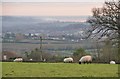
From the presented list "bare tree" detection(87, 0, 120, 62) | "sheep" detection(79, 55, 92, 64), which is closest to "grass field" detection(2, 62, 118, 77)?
"bare tree" detection(87, 0, 120, 62)

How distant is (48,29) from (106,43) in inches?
112

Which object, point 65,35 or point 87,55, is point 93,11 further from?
point 65,35

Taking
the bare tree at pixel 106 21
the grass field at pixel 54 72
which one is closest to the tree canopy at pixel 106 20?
the bare tree at pixel 106 21

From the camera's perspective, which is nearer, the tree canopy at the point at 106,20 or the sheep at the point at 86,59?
the tree canopy at the point at 106,20

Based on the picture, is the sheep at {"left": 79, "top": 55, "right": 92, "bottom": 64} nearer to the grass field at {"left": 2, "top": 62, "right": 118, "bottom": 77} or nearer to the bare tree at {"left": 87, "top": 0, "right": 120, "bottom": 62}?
the bare tree at {"left": 87, "top": 0, "right": 120, "bottom": 62}

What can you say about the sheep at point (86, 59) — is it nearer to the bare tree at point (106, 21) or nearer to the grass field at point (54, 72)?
the bare tree at point (106, 21)

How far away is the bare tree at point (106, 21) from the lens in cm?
1524

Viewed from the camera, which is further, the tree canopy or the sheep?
the sheep

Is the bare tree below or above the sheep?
above

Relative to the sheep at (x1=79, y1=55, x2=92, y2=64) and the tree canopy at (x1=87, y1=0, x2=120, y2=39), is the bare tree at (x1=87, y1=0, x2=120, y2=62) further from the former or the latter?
the sheep at (x1=79, y1=55, x2=92, y2=64)

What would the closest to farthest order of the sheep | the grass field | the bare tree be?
1. the grass field
2. the bare tree
3. the sheep

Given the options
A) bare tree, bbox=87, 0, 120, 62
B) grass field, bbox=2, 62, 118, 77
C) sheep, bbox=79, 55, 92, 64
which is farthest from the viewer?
sheep, bbox=79, 55, 92, 64

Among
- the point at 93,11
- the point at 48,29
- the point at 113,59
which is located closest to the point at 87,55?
the point at 113,59

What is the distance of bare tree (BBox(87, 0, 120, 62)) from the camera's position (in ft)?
50.0
